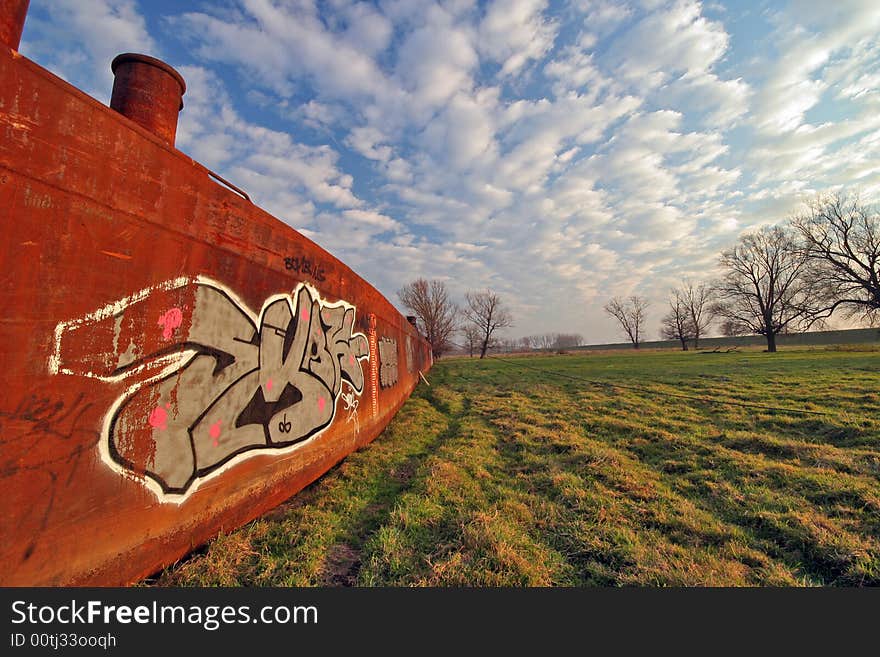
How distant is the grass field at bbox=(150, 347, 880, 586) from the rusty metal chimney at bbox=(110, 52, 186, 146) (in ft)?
12.8

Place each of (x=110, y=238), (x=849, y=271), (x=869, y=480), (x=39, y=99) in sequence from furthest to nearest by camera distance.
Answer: (x=849, y=271) → (x=869, y=480) → (x=110, y=238) → (x=39, y=99)

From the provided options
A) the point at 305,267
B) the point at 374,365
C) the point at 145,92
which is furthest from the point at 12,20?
the point at 374,365

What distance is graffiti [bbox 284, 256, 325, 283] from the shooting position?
4.37m

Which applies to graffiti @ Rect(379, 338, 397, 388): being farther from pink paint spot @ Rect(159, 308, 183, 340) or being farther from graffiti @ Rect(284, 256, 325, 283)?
pink paint spot @ Rect(159, 308, 183, 340)

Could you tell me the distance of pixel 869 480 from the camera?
4.57 m

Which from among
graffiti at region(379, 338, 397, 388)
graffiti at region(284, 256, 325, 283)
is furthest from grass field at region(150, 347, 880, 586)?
graffiti at region(284, 256, 325, 283)

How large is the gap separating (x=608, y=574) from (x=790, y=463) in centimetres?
486

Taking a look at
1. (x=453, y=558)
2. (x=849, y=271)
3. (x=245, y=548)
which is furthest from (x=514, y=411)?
(x=849, y=271)

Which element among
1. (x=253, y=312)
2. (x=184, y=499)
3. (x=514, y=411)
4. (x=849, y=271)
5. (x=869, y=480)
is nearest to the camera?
(x=184, y=499)

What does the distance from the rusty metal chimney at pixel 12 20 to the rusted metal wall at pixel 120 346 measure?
37 centimetres

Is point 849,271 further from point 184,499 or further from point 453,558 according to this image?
point 184,499

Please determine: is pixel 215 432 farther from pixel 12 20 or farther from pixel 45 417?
pixel 12 20

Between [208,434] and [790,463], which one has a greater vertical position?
[208,434]

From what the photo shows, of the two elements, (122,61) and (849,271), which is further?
(849,271)
